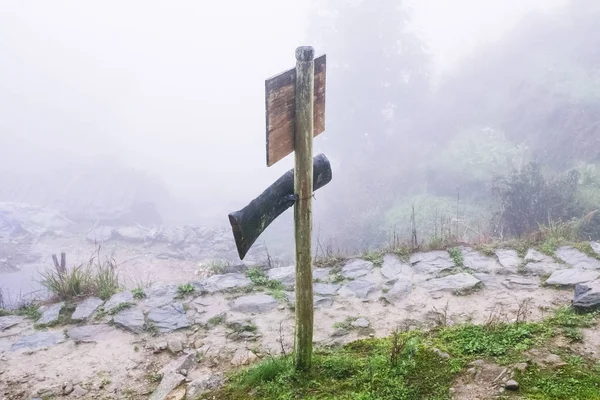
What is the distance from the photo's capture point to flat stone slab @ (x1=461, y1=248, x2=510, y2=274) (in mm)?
5352

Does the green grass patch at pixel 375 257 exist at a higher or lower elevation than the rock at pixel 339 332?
higher

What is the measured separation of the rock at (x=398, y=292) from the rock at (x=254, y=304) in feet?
4.15

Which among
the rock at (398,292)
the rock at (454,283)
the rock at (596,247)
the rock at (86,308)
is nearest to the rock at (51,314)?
the rock at (86,308)

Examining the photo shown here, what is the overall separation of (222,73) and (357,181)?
40336mm

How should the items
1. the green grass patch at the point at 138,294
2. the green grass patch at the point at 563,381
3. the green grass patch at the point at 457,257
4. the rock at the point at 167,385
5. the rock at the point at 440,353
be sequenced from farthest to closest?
1. the green grass patch at the point at 457,257
2. the green grass patch at the point at 138,294
3. the rock at the point at 167,385
4. the rock at the point at 440,353
5. the green grass patch at the point at 563,381

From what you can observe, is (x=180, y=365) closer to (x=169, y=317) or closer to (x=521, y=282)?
(x=169, y=317)

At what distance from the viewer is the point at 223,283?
18.5 ft

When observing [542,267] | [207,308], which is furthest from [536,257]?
[207,308]

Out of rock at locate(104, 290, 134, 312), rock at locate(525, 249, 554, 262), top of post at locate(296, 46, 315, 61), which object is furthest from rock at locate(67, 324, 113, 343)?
rock at locate(525, 249, 554, 262)

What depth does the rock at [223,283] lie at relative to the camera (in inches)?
217

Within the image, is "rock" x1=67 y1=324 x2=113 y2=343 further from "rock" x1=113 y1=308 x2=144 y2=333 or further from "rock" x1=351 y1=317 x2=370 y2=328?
"rock" x1=351 y1=317 x2=370 y2=328

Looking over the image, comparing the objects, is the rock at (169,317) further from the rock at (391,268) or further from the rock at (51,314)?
the rock at (391,268)

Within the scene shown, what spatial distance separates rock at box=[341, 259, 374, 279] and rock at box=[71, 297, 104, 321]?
3018mm

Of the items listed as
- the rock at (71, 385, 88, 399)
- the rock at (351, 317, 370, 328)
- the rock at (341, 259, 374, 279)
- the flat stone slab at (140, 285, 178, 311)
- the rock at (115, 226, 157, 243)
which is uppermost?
the rock at (115, 226, 157, 243)
